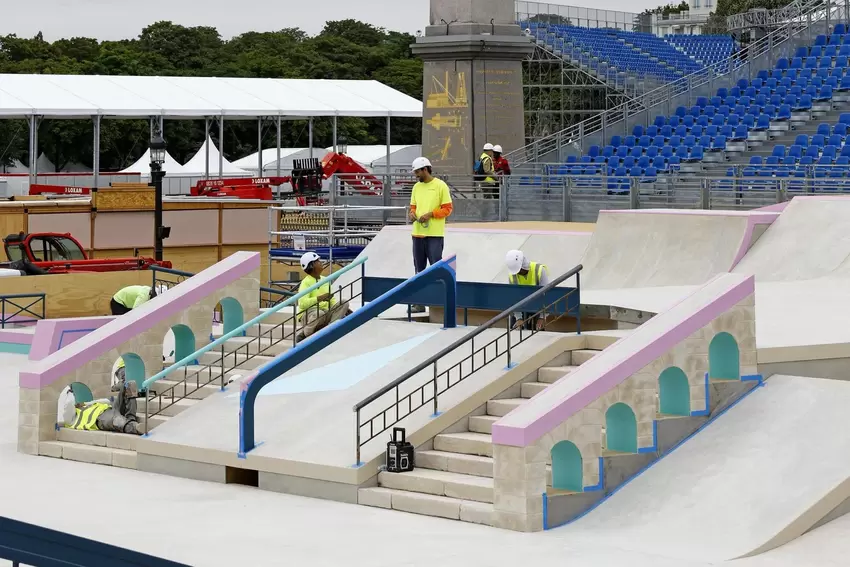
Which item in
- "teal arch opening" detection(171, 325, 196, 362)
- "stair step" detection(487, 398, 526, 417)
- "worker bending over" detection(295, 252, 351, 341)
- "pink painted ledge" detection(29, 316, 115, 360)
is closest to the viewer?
"stair step" detection(487, 398, 526, 417)

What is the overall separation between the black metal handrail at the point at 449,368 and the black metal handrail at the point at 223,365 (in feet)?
8.04

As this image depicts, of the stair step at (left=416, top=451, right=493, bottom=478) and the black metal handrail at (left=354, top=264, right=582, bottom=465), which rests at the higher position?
the black metal handrail at (left=354, top=264, right=582, bottom=465)

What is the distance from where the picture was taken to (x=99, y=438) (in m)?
15.7

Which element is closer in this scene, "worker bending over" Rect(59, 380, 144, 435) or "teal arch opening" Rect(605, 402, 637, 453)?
"teal arch opening" Rect(605, 402, 637, 453)

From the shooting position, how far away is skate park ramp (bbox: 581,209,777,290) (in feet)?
64.9

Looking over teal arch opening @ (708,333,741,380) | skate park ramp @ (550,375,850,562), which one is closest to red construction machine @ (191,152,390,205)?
teal arch opening @ (708,333,741,380)

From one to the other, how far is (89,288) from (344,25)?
91198 millimetres

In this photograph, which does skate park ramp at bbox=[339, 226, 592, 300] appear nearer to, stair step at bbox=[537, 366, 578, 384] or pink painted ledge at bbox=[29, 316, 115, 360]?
pink painted ledge at bbox=[29, 316, 115, 360]

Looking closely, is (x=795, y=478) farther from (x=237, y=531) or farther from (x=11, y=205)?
(x=11, y=205)

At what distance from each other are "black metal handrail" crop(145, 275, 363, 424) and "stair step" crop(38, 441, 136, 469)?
705 millimetres

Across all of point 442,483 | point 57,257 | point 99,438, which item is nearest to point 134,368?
point 99,438

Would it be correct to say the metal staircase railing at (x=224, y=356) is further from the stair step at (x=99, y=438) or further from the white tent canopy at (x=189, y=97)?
the white tent canopy at (x=189, y=97)

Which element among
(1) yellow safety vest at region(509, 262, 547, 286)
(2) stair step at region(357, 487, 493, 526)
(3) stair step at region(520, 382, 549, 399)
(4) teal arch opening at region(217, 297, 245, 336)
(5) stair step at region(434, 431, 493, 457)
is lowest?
(2) stair step at region(357, 487, 493, 526)

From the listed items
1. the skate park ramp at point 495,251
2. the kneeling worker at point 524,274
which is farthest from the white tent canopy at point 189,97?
the kneeling worker at point 524,274
